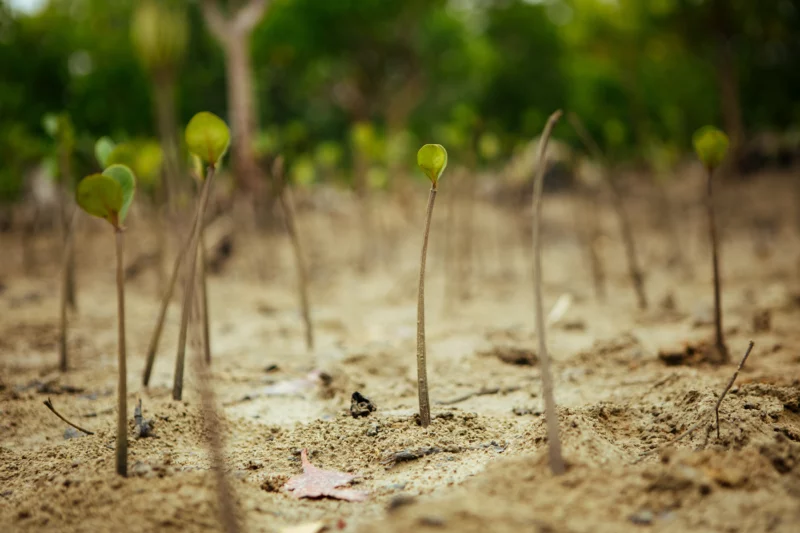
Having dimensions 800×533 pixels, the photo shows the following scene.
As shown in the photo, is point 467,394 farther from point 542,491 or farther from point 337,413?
point 542,491

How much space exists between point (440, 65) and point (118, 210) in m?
12.0

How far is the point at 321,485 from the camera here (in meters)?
1.22

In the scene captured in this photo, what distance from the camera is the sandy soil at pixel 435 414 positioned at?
0.98m

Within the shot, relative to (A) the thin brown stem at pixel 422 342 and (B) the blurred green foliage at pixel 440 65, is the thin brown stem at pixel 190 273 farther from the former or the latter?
(B) the blurred green foliage at pixel 440 65

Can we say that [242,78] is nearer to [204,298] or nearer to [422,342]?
[204,298]

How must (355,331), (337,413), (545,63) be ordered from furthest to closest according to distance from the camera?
(545,63)
(355,331)
(337,413)

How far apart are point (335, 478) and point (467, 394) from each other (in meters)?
0.67

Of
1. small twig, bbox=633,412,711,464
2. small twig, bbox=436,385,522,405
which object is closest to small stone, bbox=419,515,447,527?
small twig, bbox=633,412,711,464

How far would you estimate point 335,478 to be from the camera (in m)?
1.25

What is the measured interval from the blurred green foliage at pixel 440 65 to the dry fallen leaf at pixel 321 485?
482 cm

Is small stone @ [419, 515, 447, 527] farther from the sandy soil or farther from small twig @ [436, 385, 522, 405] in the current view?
small twig @ [436, 385, 522, 405]

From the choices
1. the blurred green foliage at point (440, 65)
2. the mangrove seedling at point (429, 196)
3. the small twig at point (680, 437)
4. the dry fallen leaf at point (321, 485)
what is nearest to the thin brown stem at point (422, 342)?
the mangrove seedling at point (429, 196)

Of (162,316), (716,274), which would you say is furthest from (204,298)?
(716,274)

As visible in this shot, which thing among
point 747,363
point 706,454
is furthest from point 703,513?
point 747,363
